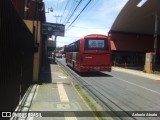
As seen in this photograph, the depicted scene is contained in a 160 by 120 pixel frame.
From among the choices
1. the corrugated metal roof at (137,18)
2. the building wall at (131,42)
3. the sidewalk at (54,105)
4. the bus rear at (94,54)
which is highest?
the corrugated metal roof at (137,18)

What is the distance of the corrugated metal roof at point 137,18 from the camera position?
51.5 m

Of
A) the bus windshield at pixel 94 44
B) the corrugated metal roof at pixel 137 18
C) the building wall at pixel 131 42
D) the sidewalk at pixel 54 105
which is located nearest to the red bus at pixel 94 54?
the bus windshield at pixel 94 44

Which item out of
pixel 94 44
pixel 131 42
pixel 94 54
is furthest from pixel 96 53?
pixel 131 42

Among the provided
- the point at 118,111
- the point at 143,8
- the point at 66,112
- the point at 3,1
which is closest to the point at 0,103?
the point at 3,1

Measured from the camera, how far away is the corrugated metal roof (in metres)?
51.5

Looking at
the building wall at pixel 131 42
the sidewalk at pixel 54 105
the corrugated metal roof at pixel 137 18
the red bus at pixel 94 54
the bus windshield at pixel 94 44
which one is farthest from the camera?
the building wall at pixel 131 42

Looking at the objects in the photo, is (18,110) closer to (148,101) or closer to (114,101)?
(114,101)

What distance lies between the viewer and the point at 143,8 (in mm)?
52719

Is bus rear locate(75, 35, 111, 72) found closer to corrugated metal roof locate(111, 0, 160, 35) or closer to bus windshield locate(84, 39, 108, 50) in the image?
bus windshield locate(84, 39, 108, 50)

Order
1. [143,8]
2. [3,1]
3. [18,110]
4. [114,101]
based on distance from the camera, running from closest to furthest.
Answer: [3,1], [18,110], [114,101], [143,8]

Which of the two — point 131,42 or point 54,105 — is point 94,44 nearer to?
point 54,105

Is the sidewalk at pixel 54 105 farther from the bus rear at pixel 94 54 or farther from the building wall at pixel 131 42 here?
the building wall at pixel 131 42

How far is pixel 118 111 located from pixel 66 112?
192 centimetres

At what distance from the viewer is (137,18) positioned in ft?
195
